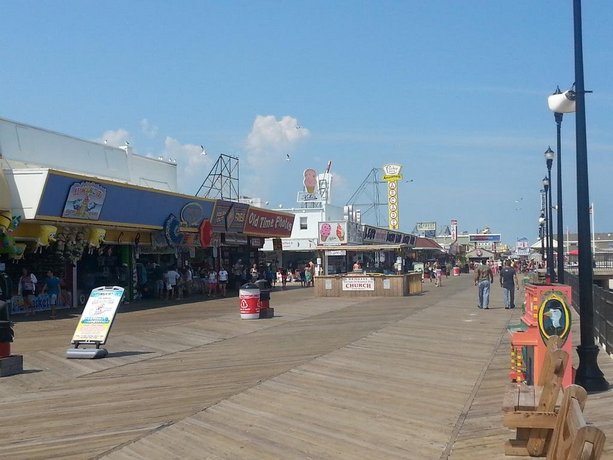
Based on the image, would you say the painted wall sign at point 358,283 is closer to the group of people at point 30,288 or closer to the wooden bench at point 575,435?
the group of people at point 30,288

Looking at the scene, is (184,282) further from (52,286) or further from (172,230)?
(52,286)

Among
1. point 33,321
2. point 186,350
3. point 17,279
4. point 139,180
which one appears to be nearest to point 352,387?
point 186,350

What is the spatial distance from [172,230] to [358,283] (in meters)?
8.34

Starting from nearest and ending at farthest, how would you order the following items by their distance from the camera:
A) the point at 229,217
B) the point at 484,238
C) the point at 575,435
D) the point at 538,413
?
the point at 575,435
the point at 538,413
the point at 229,217
the point at 484,238

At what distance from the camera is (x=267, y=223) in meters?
43.2

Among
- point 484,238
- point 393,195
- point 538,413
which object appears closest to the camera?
point 538,413

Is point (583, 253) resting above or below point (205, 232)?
below

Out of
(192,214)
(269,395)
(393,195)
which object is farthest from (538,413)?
(393,195)

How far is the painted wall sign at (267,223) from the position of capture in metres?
40.8

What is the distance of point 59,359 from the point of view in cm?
1409

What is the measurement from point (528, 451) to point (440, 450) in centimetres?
90

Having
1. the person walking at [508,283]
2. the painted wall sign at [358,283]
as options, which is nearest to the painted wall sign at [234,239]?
the painted wall sign at [358,283]

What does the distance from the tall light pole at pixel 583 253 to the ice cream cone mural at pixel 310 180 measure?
180ft

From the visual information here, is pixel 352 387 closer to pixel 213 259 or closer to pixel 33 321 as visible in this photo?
pixel 33 321
